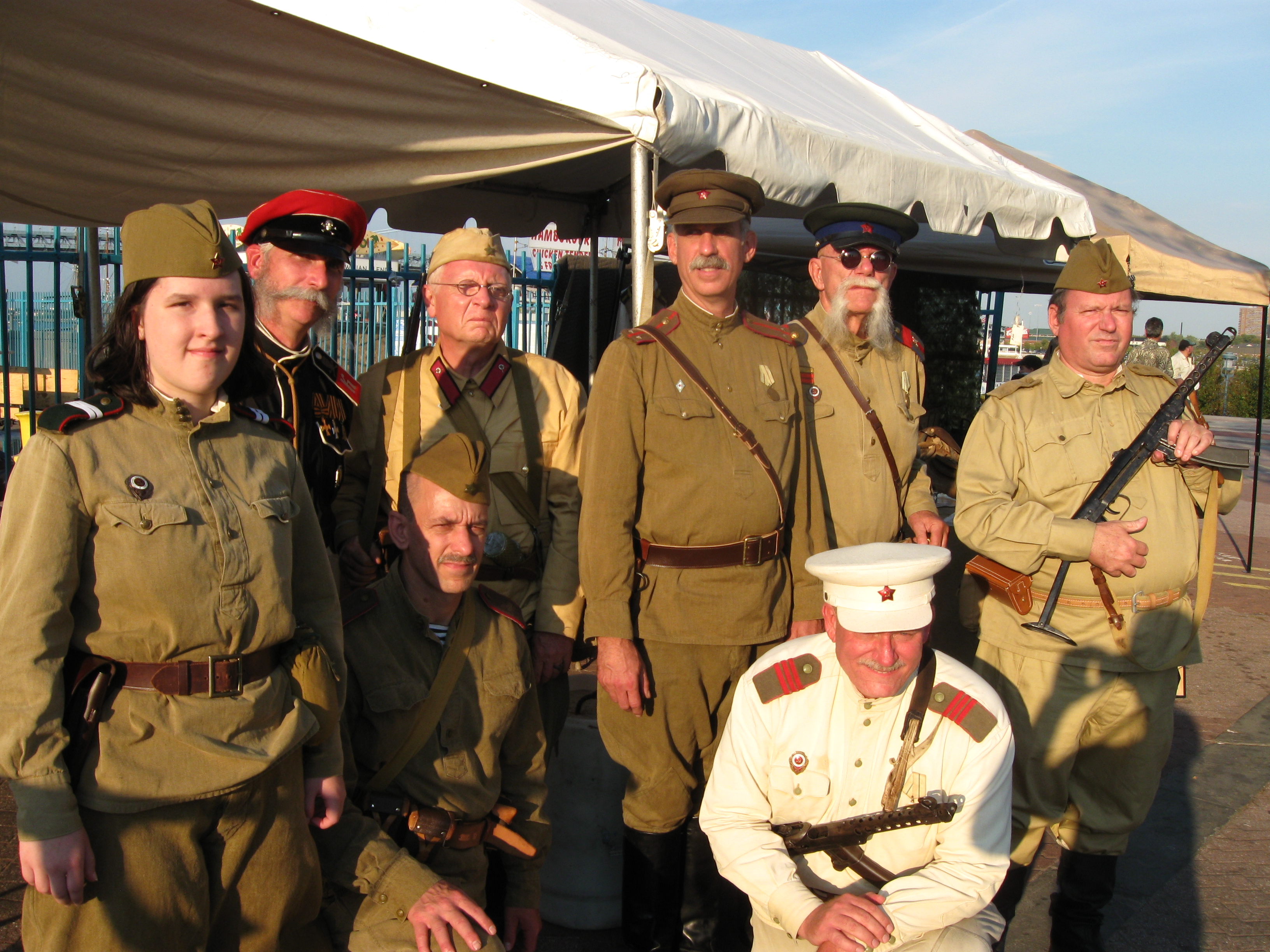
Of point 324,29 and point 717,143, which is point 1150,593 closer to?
point 717,143

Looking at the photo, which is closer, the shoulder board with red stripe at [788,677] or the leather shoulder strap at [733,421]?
the shoulder board with red stripe at [788,677]

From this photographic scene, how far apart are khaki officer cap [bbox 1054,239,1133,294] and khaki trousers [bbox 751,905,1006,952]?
1.81 m

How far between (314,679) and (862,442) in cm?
197

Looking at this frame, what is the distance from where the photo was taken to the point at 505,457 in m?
2.87

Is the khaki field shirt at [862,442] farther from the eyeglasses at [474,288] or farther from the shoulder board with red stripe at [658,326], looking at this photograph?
the eyeglasses at [474,288]

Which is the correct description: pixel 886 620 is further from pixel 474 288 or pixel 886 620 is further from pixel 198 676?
pixel 474 288

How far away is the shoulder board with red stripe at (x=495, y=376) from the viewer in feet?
9.52

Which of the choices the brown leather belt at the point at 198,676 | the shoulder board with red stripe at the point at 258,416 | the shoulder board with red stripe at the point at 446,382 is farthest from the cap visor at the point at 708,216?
the brown leather belt at the point at 198,676

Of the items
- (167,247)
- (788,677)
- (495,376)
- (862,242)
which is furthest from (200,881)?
(862,242)

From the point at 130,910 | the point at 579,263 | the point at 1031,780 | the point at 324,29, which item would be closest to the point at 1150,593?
the point at 1031,780

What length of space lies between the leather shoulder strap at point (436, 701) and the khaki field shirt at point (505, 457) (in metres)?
0.51

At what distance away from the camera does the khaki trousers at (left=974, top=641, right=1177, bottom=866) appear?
2.83 meters

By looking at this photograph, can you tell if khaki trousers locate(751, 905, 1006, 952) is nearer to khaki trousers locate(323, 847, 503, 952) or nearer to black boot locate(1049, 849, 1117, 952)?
khaki trousers locate(323, 847, 503, 952)

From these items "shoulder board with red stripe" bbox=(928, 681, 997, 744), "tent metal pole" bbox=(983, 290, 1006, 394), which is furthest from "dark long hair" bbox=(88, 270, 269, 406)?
"tent metal pole" bbox=(983, 290, 1006, 394)
